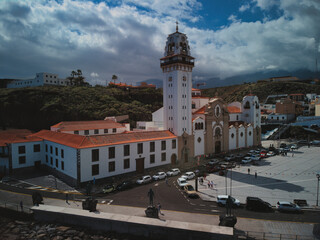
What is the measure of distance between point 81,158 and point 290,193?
30797mm

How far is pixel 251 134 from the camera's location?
214ft

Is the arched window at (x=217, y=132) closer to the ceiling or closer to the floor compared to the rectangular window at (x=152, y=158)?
closer to the ceiling

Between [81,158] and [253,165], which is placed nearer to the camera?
[81,158]

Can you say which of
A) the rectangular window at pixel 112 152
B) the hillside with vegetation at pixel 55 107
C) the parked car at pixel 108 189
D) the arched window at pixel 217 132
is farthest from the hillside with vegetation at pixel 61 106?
the parked car at pixel 108 189

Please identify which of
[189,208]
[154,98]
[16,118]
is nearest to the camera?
[189,208]

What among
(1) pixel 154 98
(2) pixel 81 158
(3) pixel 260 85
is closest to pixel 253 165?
(2) pixel 81 158

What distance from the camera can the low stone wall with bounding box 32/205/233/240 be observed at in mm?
16406

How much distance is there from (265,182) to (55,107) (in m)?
74.9

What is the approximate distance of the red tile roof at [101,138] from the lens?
32.2 m

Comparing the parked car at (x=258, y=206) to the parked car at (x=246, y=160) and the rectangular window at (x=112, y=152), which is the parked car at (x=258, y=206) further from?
the parked car at (x=246, y=160)

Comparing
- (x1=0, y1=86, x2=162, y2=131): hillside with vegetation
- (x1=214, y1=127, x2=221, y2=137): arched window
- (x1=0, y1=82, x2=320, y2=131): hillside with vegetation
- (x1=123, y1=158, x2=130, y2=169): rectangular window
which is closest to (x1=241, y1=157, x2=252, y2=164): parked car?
(x1=214, y1=127, x2=221, y2=137): arched window

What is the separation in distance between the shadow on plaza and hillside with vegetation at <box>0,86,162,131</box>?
53.6 metres

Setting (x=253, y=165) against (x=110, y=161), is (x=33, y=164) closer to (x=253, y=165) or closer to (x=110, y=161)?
(x=110, y=161)

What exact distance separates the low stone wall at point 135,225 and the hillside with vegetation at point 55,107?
6209 centimetres
